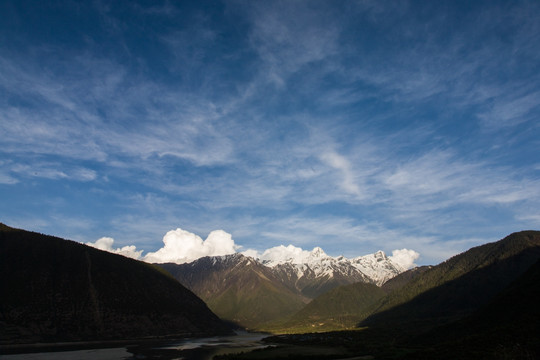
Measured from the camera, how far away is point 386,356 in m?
91.8

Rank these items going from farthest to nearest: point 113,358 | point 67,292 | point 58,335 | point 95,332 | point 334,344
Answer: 1. point 67,292
2. point 95,332
3. point 58,335
4. point 334,344
5. point 113,358

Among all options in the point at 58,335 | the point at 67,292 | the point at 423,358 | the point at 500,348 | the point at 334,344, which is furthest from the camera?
the point at 67,292

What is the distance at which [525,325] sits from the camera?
3019 inches

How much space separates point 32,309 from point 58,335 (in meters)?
17.7

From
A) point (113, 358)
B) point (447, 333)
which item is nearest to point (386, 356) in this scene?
point (447, 333)

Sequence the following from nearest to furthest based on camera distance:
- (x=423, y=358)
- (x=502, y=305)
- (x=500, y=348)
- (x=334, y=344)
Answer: (x=500, y=348)
(x=423, y=358)
(x=502, y=305)
(x=334, y=344)

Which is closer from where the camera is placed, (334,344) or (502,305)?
(502,305)

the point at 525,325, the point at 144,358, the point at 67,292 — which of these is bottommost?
the point at 144,358

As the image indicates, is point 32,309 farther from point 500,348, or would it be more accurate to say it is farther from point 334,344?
point 500,348

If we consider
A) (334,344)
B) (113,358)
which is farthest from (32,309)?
(334,344)

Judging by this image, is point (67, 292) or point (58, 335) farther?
point (67, 292)

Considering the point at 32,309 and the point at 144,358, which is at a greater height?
the point at 32,309

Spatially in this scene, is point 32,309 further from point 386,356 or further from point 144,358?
point 386,356

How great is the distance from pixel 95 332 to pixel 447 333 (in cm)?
15936
